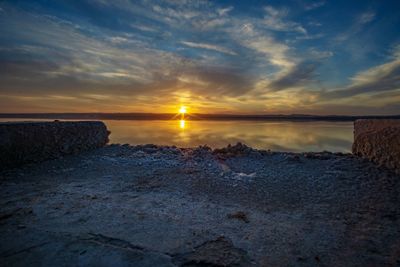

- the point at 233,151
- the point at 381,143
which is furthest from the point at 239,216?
the point at 233,151

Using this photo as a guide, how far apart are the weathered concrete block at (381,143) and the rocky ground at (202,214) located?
11.0 inches

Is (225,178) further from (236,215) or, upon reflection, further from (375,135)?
(375,135)

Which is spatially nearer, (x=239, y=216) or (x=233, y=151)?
(x=239, y=216)

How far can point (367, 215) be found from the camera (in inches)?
141

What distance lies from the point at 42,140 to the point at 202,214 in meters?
5.07

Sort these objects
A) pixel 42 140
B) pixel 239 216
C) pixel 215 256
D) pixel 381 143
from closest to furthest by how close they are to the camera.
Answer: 1. pixel 215 256
2. pixel 239 216
3. pixel 381 143
4. pixel 42 140

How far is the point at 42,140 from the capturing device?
21.7 ft

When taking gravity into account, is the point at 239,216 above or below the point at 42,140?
below

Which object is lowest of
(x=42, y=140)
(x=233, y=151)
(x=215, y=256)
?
(x=215, y=256)

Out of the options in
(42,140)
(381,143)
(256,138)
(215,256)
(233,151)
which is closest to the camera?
(215,256)

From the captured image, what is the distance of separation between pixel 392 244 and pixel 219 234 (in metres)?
1.85

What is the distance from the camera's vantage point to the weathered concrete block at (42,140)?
5.77 meters

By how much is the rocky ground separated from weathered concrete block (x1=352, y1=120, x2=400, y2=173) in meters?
0.28

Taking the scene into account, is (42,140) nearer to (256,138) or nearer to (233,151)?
(233,151)
